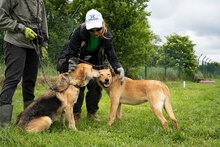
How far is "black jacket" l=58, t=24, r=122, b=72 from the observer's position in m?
4.02

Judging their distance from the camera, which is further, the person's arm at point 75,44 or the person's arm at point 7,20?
the person's arm at point 75,44

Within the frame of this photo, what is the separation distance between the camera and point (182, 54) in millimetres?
19422

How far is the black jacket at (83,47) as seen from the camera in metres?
4.02

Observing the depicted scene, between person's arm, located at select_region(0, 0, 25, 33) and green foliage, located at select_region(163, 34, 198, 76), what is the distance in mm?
16044

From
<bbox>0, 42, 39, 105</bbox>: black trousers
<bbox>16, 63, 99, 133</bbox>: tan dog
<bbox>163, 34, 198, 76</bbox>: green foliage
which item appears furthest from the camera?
<bbox>163, 34, 198, 76</bbox>: green foliage

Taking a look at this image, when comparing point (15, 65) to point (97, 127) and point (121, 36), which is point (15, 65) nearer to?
point (97, 127)

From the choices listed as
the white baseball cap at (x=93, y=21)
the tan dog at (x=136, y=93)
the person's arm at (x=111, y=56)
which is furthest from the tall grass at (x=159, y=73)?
the white baseball cap at (x=93, y=21)

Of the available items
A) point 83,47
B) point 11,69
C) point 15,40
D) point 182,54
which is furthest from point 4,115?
point 182,54

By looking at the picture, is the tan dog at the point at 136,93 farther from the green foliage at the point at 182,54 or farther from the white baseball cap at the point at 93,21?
the green foliage at the point at 182,54

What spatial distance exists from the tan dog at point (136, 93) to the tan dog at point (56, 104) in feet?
1.66

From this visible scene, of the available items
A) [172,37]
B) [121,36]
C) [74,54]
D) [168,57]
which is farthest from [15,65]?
[172,37]

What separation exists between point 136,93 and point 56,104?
1.69 metres

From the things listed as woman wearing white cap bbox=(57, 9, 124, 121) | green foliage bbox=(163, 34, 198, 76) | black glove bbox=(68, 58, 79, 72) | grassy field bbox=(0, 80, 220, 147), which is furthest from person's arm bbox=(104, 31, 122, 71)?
green foliage bbox=(163, 34, 198, 76)

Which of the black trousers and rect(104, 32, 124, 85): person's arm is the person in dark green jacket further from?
rect(104, 32, 124, 85): person's arm
